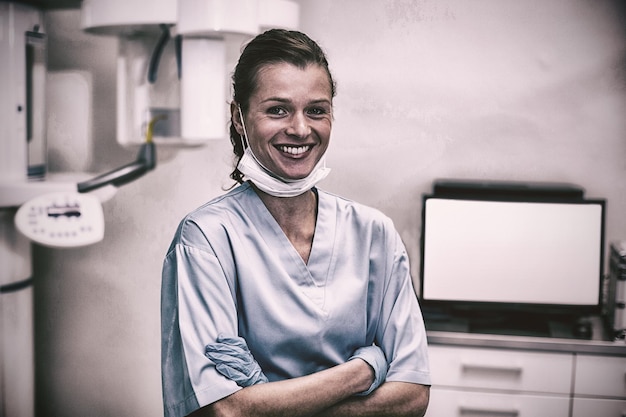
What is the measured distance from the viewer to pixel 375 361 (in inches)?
47.2

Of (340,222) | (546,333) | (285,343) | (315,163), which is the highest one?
(315,163)

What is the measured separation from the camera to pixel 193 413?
1.12m

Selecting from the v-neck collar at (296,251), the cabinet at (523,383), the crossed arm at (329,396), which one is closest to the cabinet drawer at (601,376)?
the cabinet at (523,383)

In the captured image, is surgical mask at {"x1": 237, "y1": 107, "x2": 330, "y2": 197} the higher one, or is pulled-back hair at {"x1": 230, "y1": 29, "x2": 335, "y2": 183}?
pulled-back hair at {"x1": 230, "y1": 29, "x2": 335, "y2": 183}

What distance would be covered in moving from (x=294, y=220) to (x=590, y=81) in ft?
4.49

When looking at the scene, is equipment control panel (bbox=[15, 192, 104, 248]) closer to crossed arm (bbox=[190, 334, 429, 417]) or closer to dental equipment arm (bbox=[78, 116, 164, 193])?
dental equipment arm (bbox=[78, 116, 164, 193])

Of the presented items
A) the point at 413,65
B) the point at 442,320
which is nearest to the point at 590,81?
the point at 413,65

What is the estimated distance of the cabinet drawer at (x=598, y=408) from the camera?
6.18 feet

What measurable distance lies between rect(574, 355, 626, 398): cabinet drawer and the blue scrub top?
84 centimetres

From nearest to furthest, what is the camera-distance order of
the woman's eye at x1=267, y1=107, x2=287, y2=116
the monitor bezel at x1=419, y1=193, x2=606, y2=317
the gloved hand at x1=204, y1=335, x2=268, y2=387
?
the gloved hand at x1=204, y1=335, x2=268, y2=387 → the woman's eye at x1=267, y1=107, x2=287, y2=116 → the monitor bezel at x1=419, y1=193, x2=606, y2=317

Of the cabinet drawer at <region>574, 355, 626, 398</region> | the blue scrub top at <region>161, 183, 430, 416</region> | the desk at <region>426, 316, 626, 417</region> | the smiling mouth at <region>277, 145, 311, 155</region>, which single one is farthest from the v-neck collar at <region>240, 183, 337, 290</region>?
the cabinet drawer at <region>574, 355, 626, 398</region>

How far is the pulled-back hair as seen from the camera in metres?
1.17

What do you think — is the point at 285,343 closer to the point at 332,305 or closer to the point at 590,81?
the point at 332,305

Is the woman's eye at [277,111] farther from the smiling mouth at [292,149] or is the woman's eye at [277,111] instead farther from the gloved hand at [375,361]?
the gloved hand at [375,361]
